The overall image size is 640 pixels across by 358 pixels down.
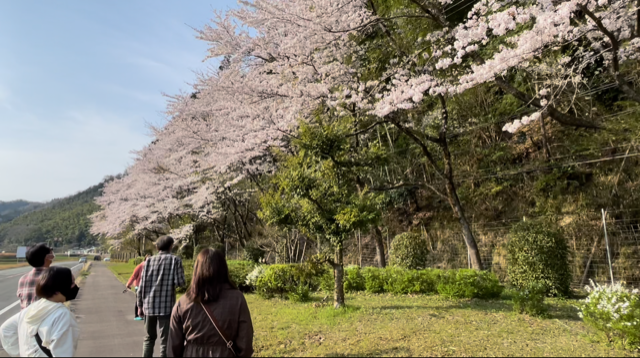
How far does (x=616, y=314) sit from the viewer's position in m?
4.37

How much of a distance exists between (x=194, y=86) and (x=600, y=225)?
15.0 meters

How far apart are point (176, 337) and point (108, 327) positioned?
4645 millimetres

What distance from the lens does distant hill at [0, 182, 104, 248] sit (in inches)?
3900

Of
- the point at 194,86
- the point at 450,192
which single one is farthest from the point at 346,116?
the point at 194,86

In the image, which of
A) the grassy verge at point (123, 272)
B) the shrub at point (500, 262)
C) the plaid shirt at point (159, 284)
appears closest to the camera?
the plaid shirt at point (159, 284)

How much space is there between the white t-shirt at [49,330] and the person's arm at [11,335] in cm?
33

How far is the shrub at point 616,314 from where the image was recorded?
14.1ft

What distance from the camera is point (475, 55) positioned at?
7.92 metres

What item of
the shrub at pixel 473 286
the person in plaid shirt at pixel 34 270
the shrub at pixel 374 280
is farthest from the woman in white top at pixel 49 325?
the shrub at pixel 374 280

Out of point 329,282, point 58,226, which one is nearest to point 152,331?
point 329,282

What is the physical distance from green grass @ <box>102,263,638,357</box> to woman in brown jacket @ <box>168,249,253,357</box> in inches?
91.6

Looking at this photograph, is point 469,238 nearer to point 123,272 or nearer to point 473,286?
point 473,286

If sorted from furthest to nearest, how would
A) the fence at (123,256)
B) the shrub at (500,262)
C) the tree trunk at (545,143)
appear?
the fence at (123,256), the tree trunk at (545,143), the shrub at (500,262)

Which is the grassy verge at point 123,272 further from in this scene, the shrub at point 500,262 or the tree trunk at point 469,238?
the shrub at point 500,262
